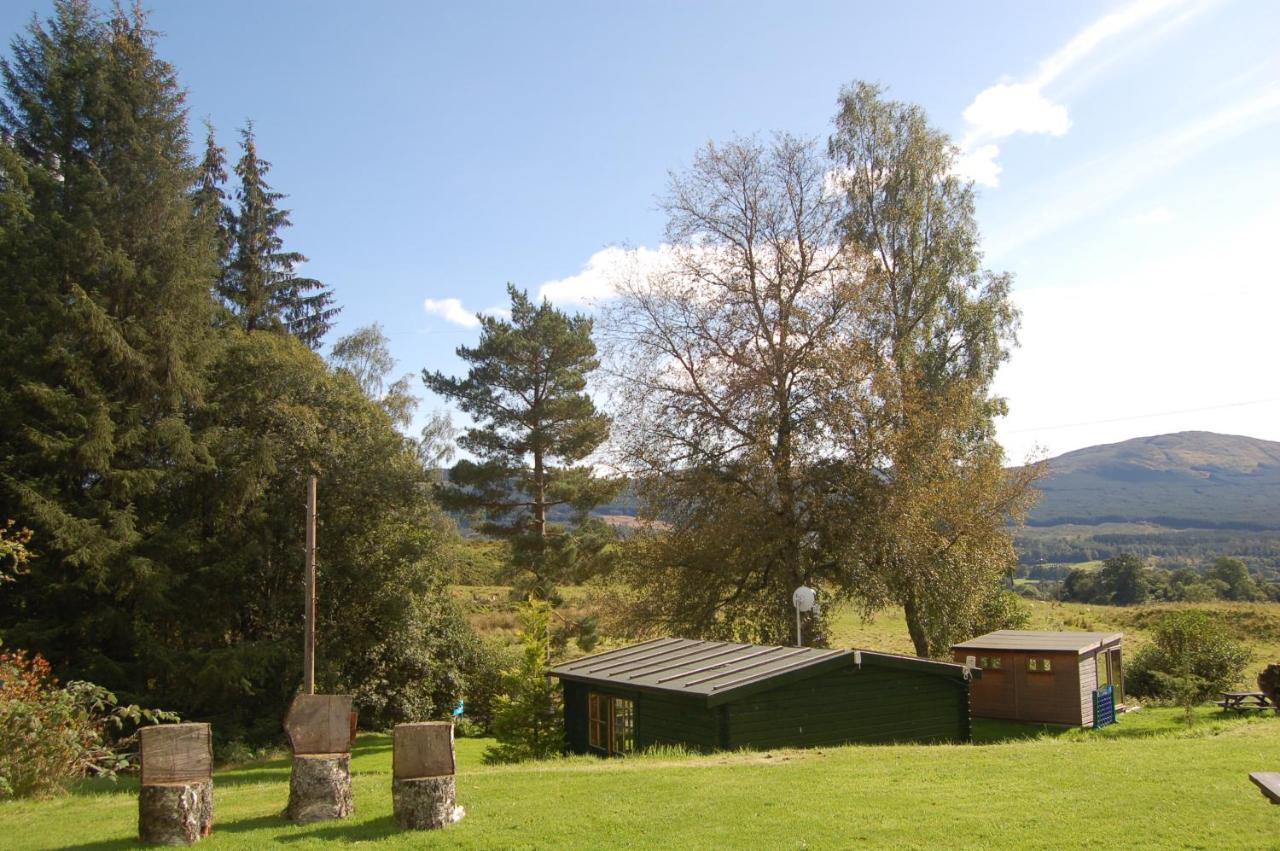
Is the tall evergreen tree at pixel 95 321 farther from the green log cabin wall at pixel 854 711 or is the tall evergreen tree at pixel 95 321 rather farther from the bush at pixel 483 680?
the green log cabin wall at pixel 854 711

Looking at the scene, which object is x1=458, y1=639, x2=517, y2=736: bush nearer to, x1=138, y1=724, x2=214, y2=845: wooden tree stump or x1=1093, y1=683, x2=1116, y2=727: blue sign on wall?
x1=1093, y1=683, x2=1116, y2=727: blue sign on wall

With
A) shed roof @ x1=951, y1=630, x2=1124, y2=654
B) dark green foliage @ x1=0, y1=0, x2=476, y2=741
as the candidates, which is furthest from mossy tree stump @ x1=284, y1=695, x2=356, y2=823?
shed roof @ x1=951, y1=630, x2=1124, y2=654

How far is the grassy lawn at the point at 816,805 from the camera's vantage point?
7.41 meters

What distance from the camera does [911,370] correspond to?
920 inches

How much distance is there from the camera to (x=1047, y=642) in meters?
20.8

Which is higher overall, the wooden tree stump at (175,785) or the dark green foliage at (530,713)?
the wooden tree stump at (175,785)

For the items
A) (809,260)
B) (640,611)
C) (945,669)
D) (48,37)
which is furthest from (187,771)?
(48,37)

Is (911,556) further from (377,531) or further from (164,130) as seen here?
(164,130)

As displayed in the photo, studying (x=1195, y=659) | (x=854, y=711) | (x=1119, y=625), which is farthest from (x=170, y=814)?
(x=1119, y=625)

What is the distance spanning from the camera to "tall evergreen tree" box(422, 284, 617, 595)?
96.5ft

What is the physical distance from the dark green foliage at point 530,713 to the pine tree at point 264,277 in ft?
59.3

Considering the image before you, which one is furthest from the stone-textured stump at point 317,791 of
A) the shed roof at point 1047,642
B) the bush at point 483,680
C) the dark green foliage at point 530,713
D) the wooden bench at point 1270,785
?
the shed roof at point 1047,642

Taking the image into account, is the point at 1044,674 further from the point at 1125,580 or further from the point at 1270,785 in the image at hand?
the point at 1125,580

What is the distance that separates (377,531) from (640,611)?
7.24m
